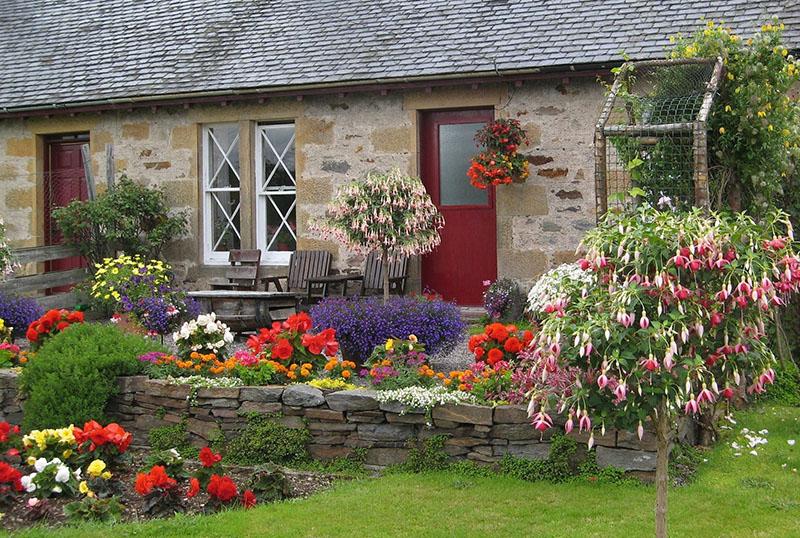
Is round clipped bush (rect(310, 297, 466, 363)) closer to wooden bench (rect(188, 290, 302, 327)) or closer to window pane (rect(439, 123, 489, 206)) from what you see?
wooden bench (rect(188, 290, 302, 327))

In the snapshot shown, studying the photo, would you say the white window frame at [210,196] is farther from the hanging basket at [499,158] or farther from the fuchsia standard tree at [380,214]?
the fuchsia standard tree at [380,214]

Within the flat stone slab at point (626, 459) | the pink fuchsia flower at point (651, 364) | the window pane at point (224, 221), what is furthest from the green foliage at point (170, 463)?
the window pane at point (224, 221)

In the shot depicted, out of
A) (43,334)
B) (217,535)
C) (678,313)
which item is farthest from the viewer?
(43,334)

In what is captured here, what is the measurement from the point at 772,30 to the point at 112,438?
564 cm

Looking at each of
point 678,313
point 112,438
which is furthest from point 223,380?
point 678,313

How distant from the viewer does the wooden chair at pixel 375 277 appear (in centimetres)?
1205

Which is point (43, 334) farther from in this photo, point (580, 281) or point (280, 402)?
point (580, 281)

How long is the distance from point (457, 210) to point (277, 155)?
266 cm

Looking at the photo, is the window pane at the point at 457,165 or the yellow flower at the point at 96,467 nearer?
the yellow flower at the point at 96,467

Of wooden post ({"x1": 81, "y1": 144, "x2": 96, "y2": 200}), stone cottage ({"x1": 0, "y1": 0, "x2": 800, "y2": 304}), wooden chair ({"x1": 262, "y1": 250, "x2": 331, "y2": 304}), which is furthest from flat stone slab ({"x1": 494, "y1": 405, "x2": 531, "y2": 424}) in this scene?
wooden post ({"x1": 81, "y1": 144, "x2": 96, "y2": 200})

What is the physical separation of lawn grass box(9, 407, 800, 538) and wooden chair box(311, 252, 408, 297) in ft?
18.8

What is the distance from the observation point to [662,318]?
4.38 metres

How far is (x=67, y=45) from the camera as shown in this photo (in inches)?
605

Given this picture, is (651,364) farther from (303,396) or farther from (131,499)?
(131,499)
